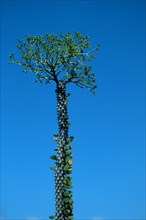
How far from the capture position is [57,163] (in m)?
14.6

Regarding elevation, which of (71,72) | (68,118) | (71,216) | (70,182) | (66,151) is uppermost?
(71,72)

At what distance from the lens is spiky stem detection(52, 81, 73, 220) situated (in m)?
13.9

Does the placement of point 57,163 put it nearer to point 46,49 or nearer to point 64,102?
point 64,102

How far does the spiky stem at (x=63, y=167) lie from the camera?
13891 mm

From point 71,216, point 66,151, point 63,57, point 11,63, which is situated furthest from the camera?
point 11,63

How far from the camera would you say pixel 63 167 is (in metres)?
14.4

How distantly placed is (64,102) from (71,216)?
4.43m

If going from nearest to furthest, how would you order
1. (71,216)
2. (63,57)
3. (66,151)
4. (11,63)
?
(71,216) < (66,151) < (63,57) < (11,63)

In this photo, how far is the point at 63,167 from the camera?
14406 millimetres

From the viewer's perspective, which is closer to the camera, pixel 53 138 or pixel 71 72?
pixel 53 138

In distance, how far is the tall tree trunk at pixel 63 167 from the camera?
1389 centimetres

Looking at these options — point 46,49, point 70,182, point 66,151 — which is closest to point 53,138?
point 66,151

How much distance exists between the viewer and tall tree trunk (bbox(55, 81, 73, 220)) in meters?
13.9

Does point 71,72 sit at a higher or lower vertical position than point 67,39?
lower
